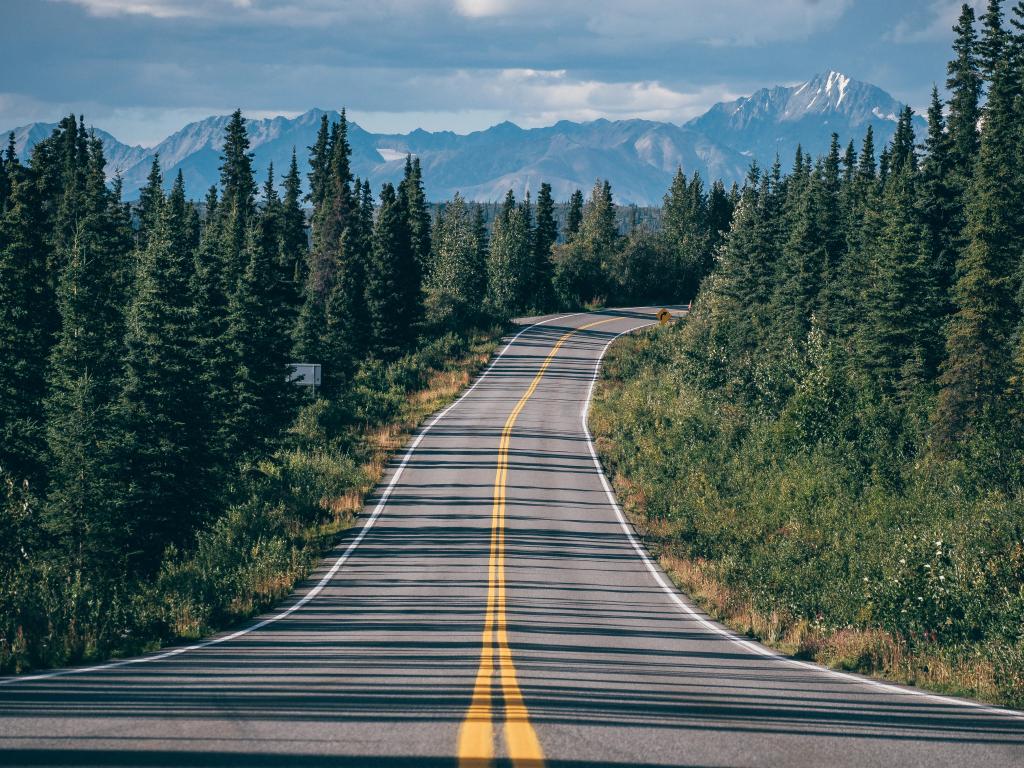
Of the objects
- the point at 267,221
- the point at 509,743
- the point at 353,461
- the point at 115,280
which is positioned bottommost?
the point at 353,461

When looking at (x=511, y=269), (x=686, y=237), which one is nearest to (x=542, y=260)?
(x=511, y=269)

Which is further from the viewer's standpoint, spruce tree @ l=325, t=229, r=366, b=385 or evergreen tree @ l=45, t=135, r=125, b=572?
spruce tree @ l=325, t=229, r=366, b=385

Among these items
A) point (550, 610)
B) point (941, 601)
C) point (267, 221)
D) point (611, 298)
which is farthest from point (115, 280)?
point (611, 298)

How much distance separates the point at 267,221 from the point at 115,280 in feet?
54.0

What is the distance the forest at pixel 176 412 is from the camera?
1878cm

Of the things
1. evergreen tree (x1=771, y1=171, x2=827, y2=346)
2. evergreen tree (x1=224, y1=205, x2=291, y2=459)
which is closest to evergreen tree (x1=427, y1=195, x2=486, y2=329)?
evergreen tree (x1=771, y1=171, x2=827, y2=346)

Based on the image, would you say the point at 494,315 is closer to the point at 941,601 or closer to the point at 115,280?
the point at 115,280

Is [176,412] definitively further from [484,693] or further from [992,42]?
[992,42]

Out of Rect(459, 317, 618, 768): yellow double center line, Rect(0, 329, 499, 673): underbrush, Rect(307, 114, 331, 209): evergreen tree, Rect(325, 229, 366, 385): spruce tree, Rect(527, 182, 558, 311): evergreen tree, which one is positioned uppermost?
Rect(307, 114, 331, 209): evergreen tree

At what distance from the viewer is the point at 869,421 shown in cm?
3838

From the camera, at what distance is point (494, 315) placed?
76625mm

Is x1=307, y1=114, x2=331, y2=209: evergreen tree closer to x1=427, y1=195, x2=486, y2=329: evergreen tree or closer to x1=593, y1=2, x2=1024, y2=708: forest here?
x1=427, y1=195, x2=486, y2=329: evergreen tree

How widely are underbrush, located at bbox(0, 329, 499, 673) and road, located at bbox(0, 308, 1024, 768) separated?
3.86 ft

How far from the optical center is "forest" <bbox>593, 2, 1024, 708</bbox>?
18.3 meters
